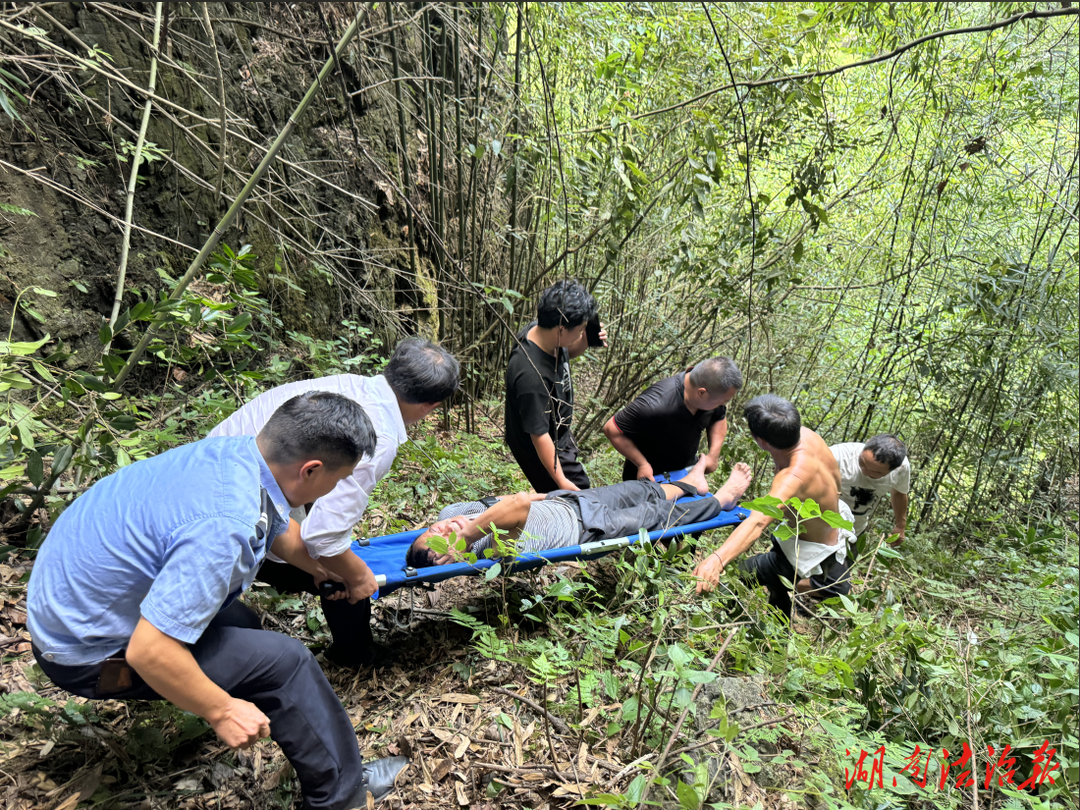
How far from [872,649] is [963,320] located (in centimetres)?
357

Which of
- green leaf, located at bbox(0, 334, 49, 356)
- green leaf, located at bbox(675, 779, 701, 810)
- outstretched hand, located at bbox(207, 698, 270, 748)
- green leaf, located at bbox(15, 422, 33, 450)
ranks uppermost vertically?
green leaf, located at bbox(0, 334, 49, 356)

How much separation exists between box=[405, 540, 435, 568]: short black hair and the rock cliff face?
1526 mm

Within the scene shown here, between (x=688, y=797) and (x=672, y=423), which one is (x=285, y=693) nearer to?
(x=688, y=797)

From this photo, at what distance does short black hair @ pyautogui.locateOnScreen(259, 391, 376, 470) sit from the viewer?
152cm

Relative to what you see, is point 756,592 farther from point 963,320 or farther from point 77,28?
point 77,28

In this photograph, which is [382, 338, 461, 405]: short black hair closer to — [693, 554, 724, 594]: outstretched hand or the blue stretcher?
the blue stretcher

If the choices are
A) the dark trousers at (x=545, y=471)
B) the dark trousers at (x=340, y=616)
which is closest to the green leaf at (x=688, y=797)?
the dark trousers at (x=340, y=616)

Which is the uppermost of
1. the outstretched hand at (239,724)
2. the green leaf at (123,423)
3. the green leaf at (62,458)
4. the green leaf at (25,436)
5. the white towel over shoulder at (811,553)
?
the green leaf at (25,436)

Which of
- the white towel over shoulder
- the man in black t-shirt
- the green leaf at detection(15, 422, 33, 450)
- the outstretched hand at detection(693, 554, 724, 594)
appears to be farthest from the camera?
the man in black t-shirt

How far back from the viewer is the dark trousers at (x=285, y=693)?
1.48 metres

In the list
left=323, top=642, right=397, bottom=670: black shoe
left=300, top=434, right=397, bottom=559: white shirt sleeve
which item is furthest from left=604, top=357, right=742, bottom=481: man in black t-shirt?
left=300, top=434, right=397, bottom=559: white shirt sleeve

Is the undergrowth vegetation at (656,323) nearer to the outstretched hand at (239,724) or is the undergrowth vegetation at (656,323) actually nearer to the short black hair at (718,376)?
the outstretched hand at (239,724)

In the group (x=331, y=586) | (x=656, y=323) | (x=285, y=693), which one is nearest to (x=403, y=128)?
(x=656, y=323)

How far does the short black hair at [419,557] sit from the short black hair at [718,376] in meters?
1.79
